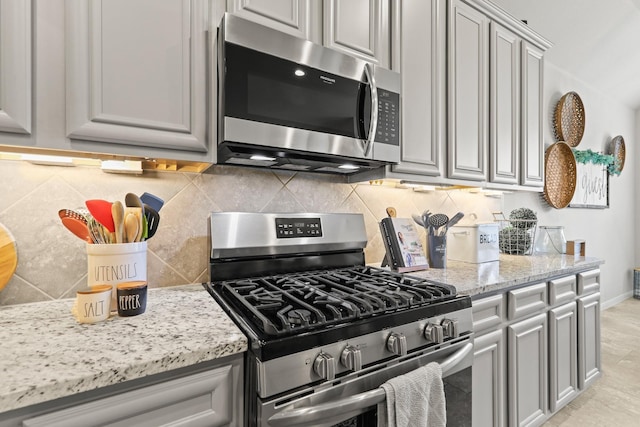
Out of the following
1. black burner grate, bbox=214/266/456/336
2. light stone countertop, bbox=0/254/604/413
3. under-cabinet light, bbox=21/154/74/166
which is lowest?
light stone countertop, bbox=0/254/604/413

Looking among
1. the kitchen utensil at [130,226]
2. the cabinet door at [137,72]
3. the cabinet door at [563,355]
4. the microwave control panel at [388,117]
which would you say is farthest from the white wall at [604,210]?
the kitchen utensil at [130,226]

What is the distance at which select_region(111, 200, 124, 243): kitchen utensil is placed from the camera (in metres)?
0.93

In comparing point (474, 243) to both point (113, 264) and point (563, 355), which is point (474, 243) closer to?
point (563, 355)

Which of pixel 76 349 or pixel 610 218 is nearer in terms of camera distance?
pixel 76 349

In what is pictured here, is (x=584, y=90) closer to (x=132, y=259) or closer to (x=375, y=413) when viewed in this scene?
(x=375, y=413)

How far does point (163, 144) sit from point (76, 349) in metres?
0.60

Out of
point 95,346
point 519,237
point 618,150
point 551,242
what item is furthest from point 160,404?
point 618,150

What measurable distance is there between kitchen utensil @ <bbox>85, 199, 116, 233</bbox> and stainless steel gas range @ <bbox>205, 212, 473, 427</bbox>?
379 millimetres

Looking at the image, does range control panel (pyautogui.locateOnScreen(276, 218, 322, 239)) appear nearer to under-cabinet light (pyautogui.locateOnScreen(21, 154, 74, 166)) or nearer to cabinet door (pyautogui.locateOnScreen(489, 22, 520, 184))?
under-cabinet light (pyautogui.locateOnScreen(21, 154, 74, 166))

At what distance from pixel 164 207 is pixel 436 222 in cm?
135

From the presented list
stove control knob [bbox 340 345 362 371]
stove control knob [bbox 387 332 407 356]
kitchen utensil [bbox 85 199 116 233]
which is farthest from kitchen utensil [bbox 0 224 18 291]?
stove control knob [bbox 387 332 407 356]

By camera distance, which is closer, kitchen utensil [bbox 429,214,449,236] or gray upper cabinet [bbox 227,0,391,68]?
gray upper cabinet [bbox 227,0,391,68]

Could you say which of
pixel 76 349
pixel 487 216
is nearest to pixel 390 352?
pixel 76 349

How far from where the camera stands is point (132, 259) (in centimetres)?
95
